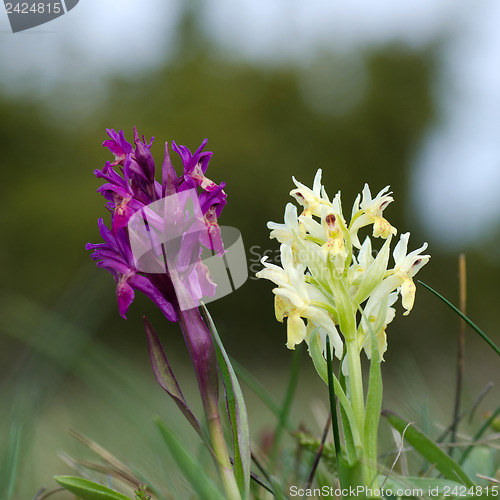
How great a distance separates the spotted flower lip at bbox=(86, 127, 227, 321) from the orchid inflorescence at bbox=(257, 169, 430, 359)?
0.08 m

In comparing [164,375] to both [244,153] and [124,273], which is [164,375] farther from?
[244,153]

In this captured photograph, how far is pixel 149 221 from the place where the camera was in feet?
2.32

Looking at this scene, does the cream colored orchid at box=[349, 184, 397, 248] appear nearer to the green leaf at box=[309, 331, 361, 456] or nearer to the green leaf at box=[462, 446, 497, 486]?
the green leaf at box=[309, 331, 361, 456]

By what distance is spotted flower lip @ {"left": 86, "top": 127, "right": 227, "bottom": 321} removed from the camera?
2.38ft

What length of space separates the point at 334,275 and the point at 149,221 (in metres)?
0.24

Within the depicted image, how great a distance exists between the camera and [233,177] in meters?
5.87

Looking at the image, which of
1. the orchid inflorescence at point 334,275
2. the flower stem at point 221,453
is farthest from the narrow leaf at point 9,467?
the orchid inflorescence at point 334,275

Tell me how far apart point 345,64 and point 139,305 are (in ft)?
11.2

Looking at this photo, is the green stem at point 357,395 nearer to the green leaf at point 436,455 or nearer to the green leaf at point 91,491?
the green leaf at point 436,455

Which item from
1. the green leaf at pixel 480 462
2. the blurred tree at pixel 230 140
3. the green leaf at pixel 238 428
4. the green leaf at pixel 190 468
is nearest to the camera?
the green leaf at pixel 190 468

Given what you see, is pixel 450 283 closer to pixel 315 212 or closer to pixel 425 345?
pixel 425 345

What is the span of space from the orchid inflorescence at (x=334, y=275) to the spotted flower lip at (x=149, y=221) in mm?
84

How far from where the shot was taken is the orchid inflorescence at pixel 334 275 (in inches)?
27.5

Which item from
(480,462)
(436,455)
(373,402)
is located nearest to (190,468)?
(373,402)
